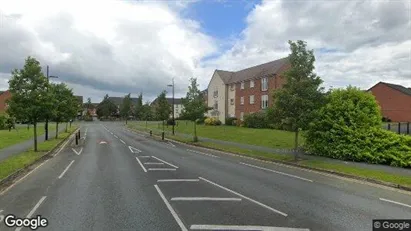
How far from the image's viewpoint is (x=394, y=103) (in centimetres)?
5772

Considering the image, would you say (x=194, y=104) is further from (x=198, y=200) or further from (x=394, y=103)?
(x=394, y=103)

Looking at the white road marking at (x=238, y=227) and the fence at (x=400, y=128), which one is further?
the fence at (x=400, y=128)

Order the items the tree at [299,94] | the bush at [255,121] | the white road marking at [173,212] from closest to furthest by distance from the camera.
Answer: the white road marking at [173,212]
the tree at [299,94]
the bush at [255,121]

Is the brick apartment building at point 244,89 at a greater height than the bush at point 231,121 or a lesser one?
greater

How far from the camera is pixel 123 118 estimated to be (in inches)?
5256

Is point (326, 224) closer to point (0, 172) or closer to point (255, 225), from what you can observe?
point (255, 225)

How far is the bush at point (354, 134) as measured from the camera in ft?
64.2

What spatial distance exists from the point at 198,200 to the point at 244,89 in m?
53.1

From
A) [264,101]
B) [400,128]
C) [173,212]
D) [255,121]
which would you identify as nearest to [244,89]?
[264,101]

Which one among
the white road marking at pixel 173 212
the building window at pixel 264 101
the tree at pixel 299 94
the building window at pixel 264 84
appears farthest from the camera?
the building window at pixel 264 84

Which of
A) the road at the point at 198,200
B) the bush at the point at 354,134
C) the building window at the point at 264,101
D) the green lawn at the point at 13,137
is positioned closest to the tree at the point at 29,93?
the green lawn at the point at 13,137

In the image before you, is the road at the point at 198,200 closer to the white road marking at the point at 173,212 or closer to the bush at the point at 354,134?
the white road marking at the point at 173,212

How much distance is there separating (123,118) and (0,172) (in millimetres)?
120032

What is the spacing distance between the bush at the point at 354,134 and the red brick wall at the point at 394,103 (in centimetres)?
3839
